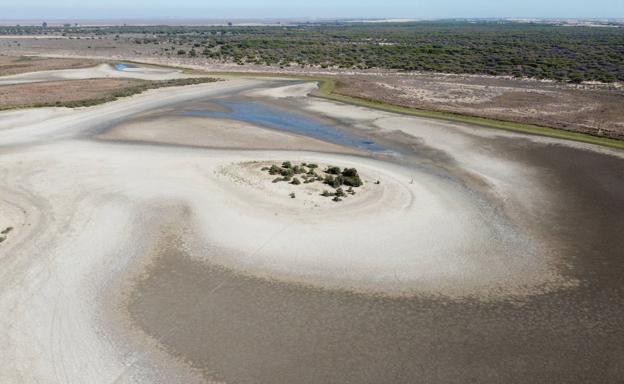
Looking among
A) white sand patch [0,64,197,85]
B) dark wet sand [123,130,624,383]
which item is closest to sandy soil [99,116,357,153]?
dark wet sand [123,130,624,383]

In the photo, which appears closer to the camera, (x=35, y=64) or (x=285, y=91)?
(x=285, y=91)

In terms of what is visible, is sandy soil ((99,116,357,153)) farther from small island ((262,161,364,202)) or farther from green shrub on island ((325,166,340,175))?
green shrub on island ((325,166,340,175))

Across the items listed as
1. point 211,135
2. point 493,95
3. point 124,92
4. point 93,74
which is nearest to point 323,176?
point 211,135

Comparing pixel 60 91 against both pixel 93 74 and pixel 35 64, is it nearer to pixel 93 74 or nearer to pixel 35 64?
pixel 93 74

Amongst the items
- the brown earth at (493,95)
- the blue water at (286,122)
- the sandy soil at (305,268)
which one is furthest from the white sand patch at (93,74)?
the sandy soil at (305,268)

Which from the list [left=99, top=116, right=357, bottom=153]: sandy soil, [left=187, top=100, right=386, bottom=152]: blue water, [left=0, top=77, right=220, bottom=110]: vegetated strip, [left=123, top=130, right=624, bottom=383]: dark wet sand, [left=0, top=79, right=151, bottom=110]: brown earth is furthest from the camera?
[left=0, top=79, right=151, bottom=110]: brown earth

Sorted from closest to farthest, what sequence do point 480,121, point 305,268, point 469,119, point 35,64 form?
point 305,268 → point 480,121 → point 469,119 → point 35,64
